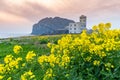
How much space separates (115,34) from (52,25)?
60048mm

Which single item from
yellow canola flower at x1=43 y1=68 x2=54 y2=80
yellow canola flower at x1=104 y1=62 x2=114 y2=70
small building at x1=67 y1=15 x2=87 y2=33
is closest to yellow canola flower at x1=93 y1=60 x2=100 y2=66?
yellow canola flower at x1=104 y1=62 x2=114 y2=70

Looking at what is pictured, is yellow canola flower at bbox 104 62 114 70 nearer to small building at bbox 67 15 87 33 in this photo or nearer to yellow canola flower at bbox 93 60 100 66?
yellow canola flower at bbox 93 60 100 66

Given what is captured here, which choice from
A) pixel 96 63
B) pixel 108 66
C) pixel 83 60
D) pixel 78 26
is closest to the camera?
pixel 108 66

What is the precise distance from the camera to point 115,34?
6.99 m

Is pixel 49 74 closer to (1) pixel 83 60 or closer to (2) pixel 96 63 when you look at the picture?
(1) pixel 83 60

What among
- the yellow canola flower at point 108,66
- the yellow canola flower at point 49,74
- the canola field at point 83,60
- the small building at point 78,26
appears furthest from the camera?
the small building at point 78,26

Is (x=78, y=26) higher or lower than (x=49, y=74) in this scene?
higher

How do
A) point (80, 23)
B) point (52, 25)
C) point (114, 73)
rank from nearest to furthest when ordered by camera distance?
point (114, 73) < point (80, 23) < point (52, 25)

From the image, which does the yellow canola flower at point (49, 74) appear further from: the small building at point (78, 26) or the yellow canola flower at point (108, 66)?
the small building at point (78, 26)

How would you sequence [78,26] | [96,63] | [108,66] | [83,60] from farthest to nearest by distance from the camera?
[78,26] → [83,60] → [96,63] → [108,66]

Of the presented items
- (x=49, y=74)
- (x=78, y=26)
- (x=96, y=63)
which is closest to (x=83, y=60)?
(x=96, y=63)

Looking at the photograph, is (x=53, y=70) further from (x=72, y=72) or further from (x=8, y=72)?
(x=8, y=72)

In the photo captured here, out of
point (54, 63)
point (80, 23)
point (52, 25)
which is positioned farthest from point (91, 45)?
point (52, 25)

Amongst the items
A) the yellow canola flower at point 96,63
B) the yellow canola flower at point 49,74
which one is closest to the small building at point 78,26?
the yellow canola flower at point 49,74
